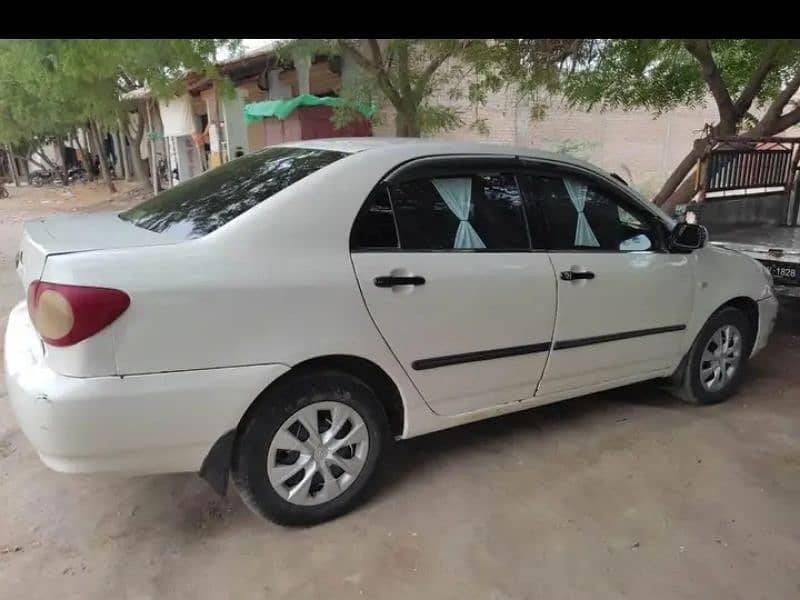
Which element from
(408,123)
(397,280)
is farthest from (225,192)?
(408,123)

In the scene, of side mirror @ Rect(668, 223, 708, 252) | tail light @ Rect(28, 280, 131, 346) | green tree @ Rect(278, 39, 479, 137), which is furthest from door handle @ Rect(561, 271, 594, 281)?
green tree @ Rect(278, 39, 479, 137)

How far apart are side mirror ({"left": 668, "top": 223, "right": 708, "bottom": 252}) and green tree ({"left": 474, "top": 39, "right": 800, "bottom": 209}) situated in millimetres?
3599

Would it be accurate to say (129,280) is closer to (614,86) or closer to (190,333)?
(190,333)

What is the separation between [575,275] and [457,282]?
28.6 inches

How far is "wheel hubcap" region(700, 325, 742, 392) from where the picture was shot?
4.05 metres

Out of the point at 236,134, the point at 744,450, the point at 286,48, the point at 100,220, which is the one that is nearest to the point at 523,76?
the point at 286,48

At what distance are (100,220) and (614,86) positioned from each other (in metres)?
6.53

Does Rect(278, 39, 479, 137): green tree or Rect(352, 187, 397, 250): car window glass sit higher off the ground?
Rect(278, 39, 479, 137): green tree

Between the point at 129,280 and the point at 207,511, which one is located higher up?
the point at 129,280

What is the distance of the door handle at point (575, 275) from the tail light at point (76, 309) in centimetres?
204

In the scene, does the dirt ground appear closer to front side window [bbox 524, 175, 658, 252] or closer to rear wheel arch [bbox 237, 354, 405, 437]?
rear wheel arch [bbox 237, 354, 405, 437]

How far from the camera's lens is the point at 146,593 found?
2420mm

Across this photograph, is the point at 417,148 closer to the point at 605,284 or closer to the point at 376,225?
the point at 376,225

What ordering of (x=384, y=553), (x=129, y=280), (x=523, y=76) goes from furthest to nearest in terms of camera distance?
(x=523, y=76) < (x=384, y=553) < (x=129, y=280)
